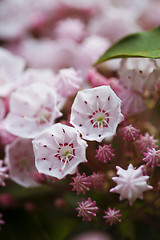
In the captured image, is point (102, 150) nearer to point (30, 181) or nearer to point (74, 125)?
point (74, 125)

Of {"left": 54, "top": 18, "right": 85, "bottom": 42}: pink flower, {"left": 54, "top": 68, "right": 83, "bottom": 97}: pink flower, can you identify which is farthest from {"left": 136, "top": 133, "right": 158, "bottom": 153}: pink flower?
{"left": 54, "top": 18, "right": 85, "bottom": 42}: pink flower

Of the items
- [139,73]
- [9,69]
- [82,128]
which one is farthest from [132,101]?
[9,69]

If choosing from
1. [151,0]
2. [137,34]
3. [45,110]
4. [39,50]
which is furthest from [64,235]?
[151,0]

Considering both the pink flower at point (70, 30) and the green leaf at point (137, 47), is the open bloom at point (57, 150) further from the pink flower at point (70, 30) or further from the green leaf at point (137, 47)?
the pink flower at point (70, 30)

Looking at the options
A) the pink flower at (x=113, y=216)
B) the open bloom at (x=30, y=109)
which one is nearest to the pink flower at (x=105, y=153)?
the pink flower at (x=113, y=216)

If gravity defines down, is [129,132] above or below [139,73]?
below

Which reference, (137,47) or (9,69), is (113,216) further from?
(9,69)
